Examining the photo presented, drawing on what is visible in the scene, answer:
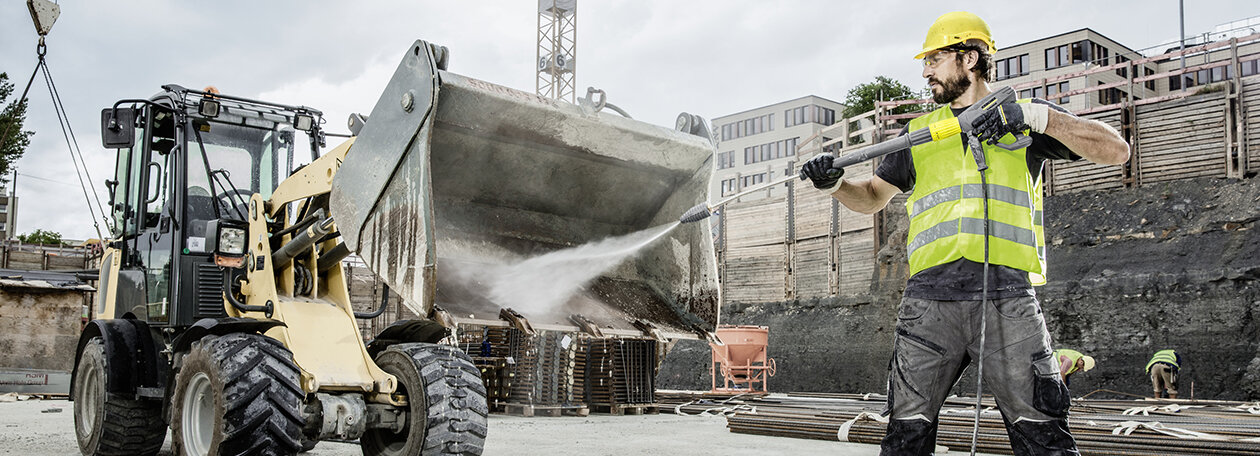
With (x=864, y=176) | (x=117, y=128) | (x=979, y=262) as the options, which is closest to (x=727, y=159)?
(x=864, y=176)

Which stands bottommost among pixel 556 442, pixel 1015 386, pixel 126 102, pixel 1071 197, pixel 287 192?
pixel 556 442

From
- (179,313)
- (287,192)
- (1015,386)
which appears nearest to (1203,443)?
(1015,386)

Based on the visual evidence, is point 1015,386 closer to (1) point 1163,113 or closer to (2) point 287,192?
(2) point 287,192

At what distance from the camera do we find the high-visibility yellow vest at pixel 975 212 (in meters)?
3.66

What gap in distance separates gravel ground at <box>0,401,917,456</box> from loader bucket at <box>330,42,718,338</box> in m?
2.91

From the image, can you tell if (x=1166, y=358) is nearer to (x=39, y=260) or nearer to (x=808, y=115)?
(x=39, y=260)

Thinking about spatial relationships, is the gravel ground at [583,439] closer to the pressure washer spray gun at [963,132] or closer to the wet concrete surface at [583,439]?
the wet concrete surface at [583,439]

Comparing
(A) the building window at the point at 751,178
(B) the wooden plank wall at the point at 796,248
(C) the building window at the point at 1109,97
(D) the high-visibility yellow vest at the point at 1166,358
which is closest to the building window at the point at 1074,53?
(C) the building window at the point at 1109,97

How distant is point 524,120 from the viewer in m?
5.43

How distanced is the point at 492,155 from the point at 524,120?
0.36 meters

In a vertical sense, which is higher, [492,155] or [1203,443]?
[492,155]

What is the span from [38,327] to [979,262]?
18.9 metres

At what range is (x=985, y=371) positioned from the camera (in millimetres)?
3594

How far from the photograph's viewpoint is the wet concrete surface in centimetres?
841
